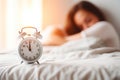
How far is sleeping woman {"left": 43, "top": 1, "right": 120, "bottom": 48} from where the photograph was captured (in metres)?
2.17

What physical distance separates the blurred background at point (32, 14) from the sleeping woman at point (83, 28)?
0.09 metres

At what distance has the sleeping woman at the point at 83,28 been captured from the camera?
7.11 ft

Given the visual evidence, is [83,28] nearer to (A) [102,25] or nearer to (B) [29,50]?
(A) [102,25]

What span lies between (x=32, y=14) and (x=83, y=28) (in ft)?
1.94

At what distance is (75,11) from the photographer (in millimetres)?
2541

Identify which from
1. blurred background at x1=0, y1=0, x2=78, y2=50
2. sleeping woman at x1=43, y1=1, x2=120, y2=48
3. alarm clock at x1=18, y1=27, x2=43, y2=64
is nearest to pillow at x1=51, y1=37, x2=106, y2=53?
sleeping woman at x1=43, y1=1, x2=120, y2=48

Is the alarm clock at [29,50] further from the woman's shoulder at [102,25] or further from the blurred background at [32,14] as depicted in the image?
the blurred background at [32,14]

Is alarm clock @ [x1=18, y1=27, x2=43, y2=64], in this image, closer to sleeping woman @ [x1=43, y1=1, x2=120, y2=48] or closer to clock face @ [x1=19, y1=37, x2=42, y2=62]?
clock face @ [x1=19, y1=37, x2=42, y2=62]

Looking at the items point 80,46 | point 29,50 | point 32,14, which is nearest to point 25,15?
point 32,14

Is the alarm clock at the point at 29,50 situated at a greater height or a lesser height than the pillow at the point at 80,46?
greater

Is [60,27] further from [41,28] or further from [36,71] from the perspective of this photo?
[36,71]

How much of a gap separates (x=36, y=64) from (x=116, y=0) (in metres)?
1.57

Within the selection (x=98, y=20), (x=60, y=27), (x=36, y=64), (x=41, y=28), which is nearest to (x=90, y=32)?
(x=98, y=20)

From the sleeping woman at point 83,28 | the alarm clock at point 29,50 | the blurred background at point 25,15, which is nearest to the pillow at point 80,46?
the sleeping woman at point 83,28
